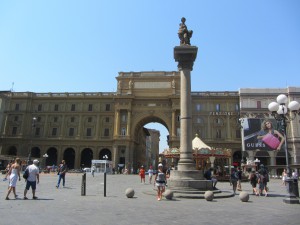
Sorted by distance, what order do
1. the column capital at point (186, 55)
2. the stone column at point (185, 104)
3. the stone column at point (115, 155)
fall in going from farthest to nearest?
the stone column at point (115, 155) < the column capital at point (186, 55) < the stone column at point (185, 104)

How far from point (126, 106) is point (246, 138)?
25.6m

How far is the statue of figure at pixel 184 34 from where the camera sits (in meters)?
17.6

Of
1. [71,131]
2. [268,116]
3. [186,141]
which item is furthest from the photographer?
[71,131]

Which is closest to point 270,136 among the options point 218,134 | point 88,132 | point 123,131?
point 218,134

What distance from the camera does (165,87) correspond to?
61.0 m

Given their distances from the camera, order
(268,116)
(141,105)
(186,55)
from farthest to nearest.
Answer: (141,105) → (268,116) → (186,55)

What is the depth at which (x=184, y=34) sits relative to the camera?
17.6 m

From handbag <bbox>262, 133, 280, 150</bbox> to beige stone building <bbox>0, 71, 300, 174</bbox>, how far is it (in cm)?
585

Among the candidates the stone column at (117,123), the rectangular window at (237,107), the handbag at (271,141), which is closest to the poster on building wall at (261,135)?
the handbag at (271,141)

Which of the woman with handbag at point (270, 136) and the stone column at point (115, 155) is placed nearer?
the woman with handbag at point (270, 136)

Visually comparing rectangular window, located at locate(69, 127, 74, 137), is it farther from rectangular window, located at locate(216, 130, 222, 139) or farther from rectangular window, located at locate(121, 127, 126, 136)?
rectangular window, located at locate(216, 130, 222, 139)

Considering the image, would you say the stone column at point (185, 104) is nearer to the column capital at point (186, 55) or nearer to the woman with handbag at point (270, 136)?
the column capital at point (186, 55)

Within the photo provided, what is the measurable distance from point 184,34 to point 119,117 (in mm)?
44132

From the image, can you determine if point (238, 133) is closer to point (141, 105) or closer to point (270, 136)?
point (270, 136)
